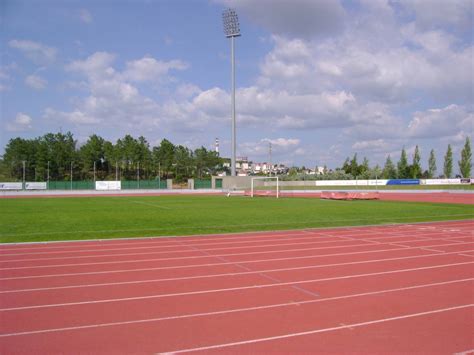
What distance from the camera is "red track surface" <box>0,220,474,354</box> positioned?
17.0ft

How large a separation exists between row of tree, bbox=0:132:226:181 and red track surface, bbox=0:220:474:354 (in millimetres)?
82989

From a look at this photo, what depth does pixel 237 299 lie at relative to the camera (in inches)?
273

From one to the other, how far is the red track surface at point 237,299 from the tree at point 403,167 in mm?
87757

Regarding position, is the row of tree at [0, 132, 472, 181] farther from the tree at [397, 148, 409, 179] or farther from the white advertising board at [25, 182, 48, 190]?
the white advertising board at [25, 182, 48, 190]

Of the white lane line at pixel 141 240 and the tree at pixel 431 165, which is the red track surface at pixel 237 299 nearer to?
the white lane line at pixel 141 240

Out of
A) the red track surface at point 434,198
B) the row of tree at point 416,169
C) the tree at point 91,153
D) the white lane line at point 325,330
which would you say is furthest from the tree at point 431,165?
the white lane line at point 325,330

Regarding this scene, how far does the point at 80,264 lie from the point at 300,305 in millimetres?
5707

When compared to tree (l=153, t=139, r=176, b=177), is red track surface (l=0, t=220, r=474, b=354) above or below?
below

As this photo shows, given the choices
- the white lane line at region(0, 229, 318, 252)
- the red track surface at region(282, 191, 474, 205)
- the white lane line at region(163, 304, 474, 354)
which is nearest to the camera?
the white lane line at region(163, 304, 474, 354)

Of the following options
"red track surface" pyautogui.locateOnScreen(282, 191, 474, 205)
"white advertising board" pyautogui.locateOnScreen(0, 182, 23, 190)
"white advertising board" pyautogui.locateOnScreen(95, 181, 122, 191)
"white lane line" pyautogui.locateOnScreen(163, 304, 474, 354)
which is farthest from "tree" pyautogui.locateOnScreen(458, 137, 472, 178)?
"white lane line" pyautogui.locateOnScreen(163, 304, 474, 354)

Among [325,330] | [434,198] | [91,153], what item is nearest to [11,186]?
[91,153]

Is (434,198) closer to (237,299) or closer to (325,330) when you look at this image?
(237,299)

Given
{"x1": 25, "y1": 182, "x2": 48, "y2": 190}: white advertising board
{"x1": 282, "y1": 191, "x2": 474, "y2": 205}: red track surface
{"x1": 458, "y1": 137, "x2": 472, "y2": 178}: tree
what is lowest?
{"x1": 282, "y1": 191, "x2": 474, "y2": 205}: red track surface

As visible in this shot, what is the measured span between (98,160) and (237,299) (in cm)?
9738
